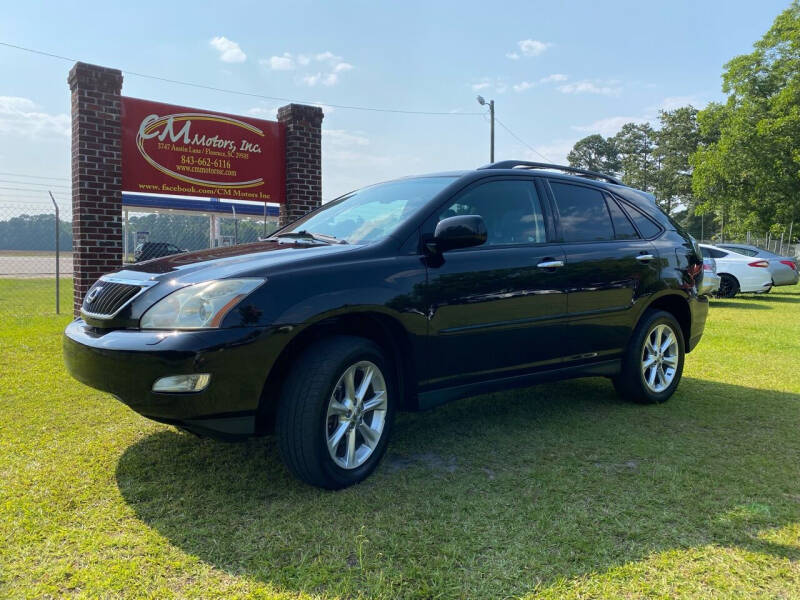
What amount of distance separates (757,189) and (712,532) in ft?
115

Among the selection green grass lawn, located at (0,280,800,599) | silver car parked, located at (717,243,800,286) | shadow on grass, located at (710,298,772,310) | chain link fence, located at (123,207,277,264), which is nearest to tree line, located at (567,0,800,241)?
silver car parked, located at (717,243,800,286)

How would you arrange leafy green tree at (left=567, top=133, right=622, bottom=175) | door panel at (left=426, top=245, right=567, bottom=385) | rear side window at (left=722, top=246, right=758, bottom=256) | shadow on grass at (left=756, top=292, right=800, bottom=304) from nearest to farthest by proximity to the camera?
1. door panel at (left=426, top=245, right=567, bottom=385)
2. shadow on grass at (left=756, top=292, right=800, bottom=304)
3. rear side window at (left=722, top=246, right=758, bottom=256)
4. leafy green tree at (left=567, top=133, right=622, bottom=175)

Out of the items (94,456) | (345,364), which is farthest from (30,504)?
(345,364)

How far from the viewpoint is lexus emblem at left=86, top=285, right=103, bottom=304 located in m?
3.32

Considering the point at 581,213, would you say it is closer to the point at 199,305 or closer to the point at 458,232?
the point at 458,232

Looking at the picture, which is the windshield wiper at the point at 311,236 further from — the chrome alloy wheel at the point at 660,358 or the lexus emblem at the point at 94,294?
the chrome alloy wheel at the point at 660,358

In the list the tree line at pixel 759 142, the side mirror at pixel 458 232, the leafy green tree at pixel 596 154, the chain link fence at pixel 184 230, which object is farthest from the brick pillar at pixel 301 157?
the leafy green tree at pixel 596 154

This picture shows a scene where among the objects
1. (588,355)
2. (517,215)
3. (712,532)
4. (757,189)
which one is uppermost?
(757,189)

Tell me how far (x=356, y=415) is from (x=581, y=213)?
2.37m

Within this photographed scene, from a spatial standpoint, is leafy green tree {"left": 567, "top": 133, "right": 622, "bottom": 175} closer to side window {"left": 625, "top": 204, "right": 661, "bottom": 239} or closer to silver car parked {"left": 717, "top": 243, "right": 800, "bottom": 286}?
silver car parked {"left": 717, "top": 243, "right": 800, "bottom": 286}

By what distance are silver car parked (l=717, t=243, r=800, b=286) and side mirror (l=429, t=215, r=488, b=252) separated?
15748 mm

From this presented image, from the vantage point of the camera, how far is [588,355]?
445 cm

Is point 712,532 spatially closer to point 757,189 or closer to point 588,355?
point 588,355

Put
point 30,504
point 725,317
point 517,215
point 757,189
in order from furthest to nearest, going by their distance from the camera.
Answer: point 757,189 < point 725,317 < point 517,215 < point 30,504
